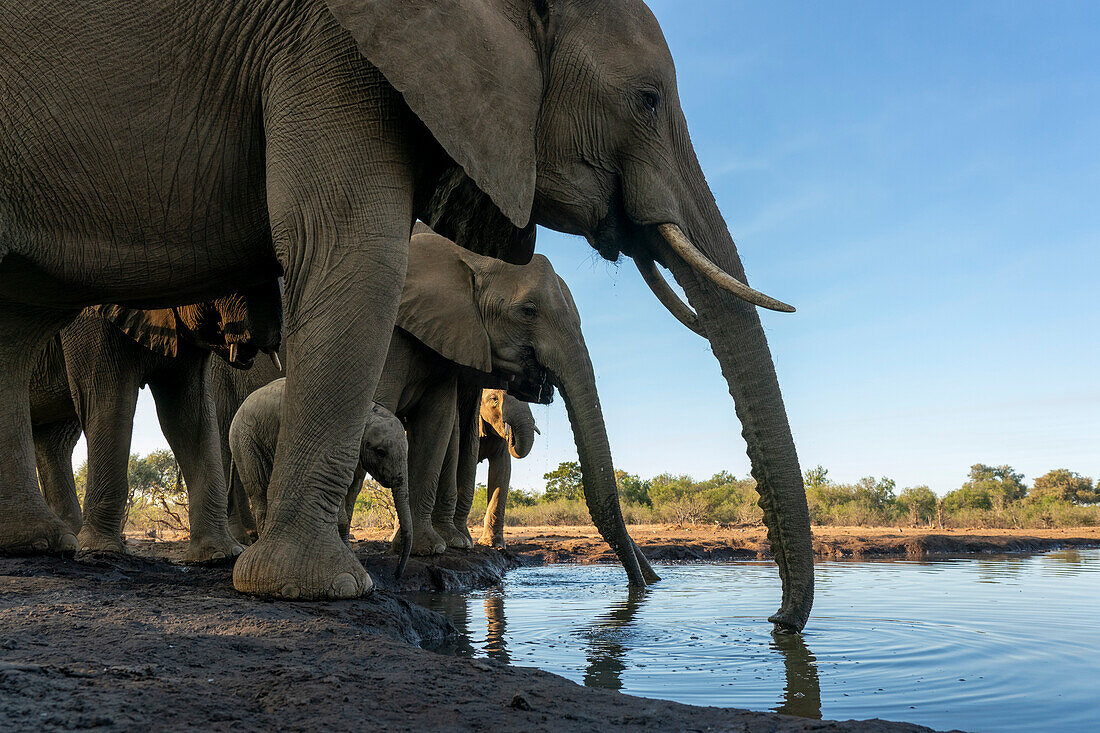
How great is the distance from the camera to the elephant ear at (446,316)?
7.60 meters

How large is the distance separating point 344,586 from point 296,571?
0.19 m

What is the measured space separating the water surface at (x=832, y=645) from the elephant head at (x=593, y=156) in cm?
53

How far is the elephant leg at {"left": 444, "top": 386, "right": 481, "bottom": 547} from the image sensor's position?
10.4 meters

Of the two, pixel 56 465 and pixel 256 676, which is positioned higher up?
pixel 56 465

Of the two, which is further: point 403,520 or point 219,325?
point 403,520

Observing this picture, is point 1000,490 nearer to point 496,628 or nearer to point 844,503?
point 844,503

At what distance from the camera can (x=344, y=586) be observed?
3.56 meters

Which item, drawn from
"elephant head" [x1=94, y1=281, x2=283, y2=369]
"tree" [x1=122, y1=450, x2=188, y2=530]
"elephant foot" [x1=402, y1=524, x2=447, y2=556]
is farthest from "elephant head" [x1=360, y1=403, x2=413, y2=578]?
"tree" [x1=122, y1=450, x2=188, y2=530]

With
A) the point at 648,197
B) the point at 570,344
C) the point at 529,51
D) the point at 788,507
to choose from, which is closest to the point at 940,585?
the point at 570,344

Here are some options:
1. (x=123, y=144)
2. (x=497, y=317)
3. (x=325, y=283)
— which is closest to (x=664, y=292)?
(x=325, y=283)

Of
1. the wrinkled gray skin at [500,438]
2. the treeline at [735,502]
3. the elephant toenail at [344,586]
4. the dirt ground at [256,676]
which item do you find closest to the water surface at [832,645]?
the elephant toenail at [344,586]

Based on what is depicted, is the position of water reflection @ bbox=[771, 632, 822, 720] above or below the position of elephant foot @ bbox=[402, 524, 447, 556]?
below

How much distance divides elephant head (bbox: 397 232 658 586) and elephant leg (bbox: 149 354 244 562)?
1929 millimetres

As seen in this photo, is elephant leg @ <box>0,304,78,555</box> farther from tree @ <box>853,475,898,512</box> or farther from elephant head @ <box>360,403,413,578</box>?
tree @ <box>853,475,898,512</box>
